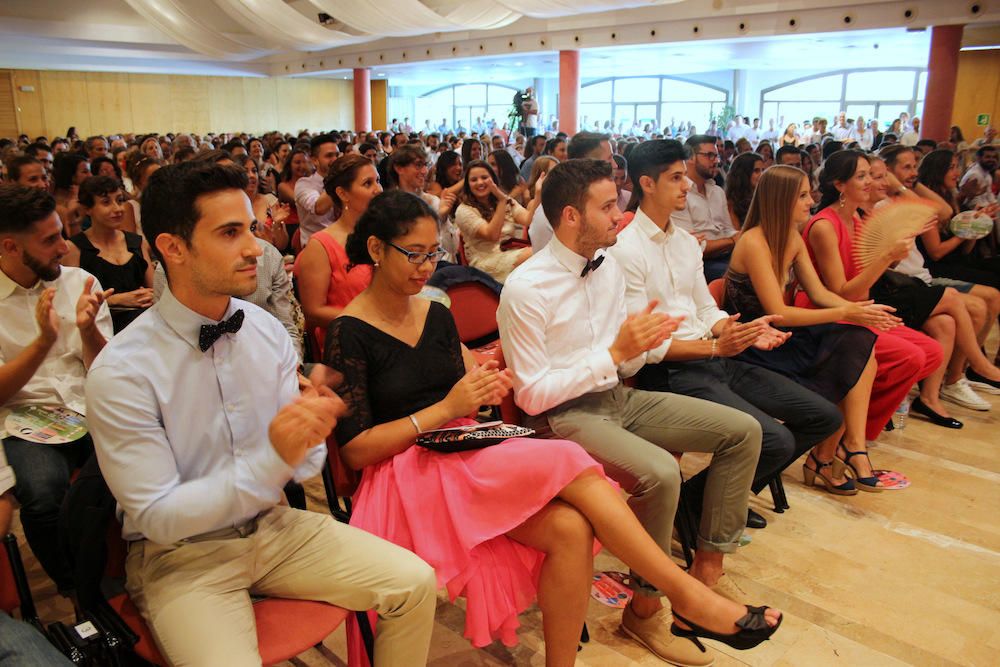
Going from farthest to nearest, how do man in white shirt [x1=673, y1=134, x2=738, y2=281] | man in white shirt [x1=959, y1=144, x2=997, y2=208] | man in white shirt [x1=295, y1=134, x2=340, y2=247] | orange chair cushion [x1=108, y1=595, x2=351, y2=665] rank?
man in white shirt [x1=959, y1=144, x2=997, y2=208] < man in white shirt [x1=673, y1=134, x2=738, y2=281] < man in white shirt [x1=295, y1=134, x2=340, y2=247] < orange chair cushion [x1=108, y1=595, x2=351, y2=665]

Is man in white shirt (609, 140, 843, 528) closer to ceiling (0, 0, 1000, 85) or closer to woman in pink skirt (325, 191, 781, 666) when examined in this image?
woman in pink skirt (325, 191, 781, 666)

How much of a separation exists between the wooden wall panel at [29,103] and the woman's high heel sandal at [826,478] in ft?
79.1

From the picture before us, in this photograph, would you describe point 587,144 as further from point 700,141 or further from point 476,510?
point 476,510

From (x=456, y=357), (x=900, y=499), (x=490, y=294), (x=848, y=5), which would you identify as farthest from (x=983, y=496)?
(x=848, y=5)

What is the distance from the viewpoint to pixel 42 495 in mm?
2008

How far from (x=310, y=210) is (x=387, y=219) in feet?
9.56

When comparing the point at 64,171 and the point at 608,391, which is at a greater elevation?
the point at 64,171

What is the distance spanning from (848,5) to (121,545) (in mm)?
14284

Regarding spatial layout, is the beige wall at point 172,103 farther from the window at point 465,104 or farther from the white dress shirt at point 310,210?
the white dress shirt at point 310,210

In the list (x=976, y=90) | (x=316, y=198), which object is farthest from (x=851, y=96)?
(x=316, y=198)

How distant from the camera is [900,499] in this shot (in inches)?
131

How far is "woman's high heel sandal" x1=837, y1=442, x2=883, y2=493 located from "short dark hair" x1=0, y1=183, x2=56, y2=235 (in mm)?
3316

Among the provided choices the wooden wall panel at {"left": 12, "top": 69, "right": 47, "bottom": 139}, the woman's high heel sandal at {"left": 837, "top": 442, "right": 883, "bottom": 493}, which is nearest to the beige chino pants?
the woman's high heel sandal at {"left": 837, "top": 442, "right": 883, "bottom": 493}

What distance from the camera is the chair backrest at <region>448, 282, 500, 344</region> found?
127 inches
